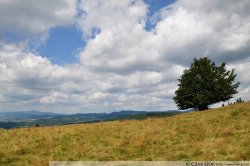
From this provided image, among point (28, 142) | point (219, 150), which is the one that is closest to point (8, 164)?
point (28, 142)

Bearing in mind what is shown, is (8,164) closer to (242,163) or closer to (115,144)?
(115,144)

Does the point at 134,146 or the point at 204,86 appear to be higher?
the point at 204,86

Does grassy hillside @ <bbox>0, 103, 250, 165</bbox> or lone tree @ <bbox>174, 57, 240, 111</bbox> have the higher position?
lone tree @ <bbox>174, 57, 240, 111</bbox>

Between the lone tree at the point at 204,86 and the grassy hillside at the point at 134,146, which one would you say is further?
the lone tree at the point at 204,86

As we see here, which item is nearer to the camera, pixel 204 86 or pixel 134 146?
pixel 134 146

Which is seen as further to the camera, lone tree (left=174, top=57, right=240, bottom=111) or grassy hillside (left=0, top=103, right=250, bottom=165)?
lone tree (left=174, top=57, right=240, bottom=111)

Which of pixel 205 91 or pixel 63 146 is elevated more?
pixel 205 91

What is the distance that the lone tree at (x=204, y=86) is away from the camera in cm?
6969

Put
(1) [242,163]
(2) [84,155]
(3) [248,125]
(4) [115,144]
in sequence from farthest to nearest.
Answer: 1. (3) [248,125]
2. (4) [115,144]
3. (2) [84,155]
4. (1) [242,163]

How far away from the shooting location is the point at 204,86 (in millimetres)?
70750

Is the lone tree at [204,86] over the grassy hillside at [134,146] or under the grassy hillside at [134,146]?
over

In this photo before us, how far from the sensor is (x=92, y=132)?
25.4 m

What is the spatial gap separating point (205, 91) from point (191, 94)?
351cm

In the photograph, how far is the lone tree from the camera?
69.7m
